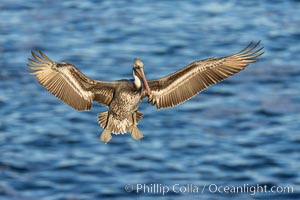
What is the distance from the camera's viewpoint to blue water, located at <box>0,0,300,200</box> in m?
24.1

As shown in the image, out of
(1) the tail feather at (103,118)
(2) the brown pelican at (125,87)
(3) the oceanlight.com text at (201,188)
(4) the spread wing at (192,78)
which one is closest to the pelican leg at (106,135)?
(2) the brown pelican at (125,87)

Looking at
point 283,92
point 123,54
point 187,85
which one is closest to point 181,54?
point 123,54

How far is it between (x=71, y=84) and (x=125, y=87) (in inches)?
32.0

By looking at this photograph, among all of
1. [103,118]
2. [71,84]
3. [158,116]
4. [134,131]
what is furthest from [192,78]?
[158,116]

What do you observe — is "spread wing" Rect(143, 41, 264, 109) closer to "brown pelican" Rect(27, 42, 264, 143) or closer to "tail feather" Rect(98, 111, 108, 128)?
"brown pelican" Rect(27, 42, 264, 143)

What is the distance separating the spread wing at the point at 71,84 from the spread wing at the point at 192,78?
761 mm

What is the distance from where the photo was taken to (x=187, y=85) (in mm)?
13805

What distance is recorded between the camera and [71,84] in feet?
43.6

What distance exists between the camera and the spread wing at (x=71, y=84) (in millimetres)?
13227

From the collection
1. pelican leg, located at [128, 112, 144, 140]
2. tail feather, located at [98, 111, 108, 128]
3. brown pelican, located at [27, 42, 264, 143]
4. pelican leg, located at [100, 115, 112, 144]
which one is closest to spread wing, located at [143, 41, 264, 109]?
brown pelican, located at [27, 42, 264, 143]

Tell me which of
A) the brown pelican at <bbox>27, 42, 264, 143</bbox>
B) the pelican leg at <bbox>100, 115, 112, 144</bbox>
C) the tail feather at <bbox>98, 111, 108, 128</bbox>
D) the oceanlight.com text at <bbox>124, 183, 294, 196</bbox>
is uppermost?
the brown pelican at <bbox>27, 42, 264, 143</bbox>

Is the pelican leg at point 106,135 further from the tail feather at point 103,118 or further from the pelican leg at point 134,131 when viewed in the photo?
the pelican leg at point 134,131

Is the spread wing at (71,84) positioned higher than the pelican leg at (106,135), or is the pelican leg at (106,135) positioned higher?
the spread wing at (71,84)

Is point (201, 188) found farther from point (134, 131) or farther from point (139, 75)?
point (139, 75)
